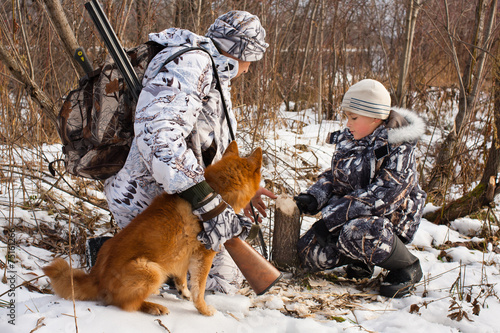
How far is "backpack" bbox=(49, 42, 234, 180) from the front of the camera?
2176 mm

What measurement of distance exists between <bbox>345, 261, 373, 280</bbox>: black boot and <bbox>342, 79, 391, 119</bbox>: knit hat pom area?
120 cm

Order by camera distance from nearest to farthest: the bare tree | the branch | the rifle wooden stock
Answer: the rifle wooden stock, the branch, the bare tree

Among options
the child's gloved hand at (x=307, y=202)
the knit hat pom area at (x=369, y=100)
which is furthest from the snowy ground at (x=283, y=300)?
the knit hat pom area at (x=369, y=100)

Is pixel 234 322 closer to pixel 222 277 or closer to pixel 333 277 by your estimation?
pixel 222 277

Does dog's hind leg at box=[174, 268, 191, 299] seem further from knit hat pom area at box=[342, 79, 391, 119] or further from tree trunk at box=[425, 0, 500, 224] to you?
tree trunk at box=[425, 0, 500, 224]

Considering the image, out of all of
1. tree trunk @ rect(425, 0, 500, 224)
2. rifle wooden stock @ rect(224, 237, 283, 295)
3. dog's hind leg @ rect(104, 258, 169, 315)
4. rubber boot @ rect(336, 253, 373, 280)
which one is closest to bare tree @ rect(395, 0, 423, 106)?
tree trunk @ rect(425, 0, 500, 224)

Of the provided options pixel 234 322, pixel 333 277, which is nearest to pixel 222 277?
pixel 234 322

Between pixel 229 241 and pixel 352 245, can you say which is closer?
pixel 229 241

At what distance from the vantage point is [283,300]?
2.49 metres

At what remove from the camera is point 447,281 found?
287 centimetres

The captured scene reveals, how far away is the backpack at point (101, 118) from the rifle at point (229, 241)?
0.09m

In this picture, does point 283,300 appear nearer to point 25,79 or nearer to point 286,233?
point 286,233

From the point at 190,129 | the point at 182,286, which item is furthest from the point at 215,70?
the point at 182,286

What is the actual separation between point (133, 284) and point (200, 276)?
1.40 ft
